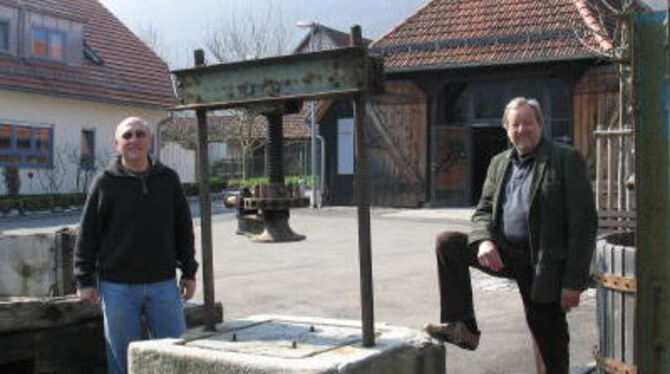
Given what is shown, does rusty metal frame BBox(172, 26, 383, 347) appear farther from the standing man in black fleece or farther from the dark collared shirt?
the dark collared shirt

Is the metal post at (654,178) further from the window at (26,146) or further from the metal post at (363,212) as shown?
the window at (26,146)

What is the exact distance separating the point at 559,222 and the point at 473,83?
22.2m

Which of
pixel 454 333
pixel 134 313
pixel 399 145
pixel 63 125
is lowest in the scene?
pixel 454 333

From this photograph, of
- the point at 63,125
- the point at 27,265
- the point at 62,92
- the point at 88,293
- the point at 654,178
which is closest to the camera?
the point at 654,178

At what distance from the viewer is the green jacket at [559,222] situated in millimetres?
4965

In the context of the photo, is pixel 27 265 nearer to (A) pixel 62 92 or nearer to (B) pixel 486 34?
(B) pixel 486 34

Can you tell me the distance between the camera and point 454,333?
5320 mm

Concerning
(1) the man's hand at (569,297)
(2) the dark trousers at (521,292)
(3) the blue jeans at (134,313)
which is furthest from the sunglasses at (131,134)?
(1) the man's hand at (569,297)

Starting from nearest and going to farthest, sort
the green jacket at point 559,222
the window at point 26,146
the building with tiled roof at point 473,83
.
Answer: the green jacket at point 559,222 → the building with tiled roof at point 473,83 → the window at point 26,146

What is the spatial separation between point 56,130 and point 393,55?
35.1 feet

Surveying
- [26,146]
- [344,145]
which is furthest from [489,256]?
[26,146]

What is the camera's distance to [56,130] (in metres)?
29.3

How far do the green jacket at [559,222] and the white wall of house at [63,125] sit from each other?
2423cm

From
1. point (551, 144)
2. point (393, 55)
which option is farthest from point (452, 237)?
point (393, 55)
